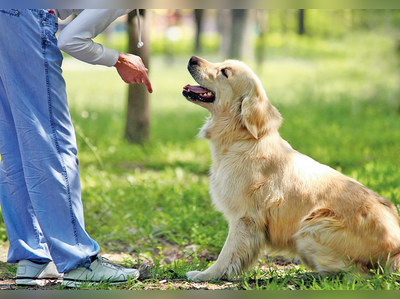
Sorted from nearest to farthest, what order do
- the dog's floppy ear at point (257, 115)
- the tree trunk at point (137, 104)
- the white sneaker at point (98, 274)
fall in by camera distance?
1. the white sneaker at point (98, 274)
2. the dog's floppy ear at point (257, 115)
3. the tree trunk at point (137, 104)

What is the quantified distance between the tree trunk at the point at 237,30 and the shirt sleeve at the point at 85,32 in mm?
9579

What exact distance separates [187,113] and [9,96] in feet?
26.2

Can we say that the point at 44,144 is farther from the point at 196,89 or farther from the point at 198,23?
the point at 198,23

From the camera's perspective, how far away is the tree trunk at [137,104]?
292 inches

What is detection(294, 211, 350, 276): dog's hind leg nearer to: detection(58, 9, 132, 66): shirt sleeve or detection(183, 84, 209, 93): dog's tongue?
detection(183, 84, 209, 93): dog's tongue

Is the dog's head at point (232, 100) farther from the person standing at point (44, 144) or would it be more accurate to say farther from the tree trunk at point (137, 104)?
the tree trunk at point (137, 104)

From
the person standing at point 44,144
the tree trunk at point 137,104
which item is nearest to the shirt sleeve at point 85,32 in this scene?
the person standing at point 44,144

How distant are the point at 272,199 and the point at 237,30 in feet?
31.3

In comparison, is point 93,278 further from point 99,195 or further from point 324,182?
point 99,195

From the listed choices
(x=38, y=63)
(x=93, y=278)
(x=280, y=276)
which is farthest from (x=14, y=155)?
(x=280, y=276)

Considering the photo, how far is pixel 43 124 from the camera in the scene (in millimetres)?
3109

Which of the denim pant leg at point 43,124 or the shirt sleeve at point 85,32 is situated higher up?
the shirt sleeve at point 85,32

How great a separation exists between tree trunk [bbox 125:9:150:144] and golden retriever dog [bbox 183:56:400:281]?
386cm

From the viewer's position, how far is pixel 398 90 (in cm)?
1077
